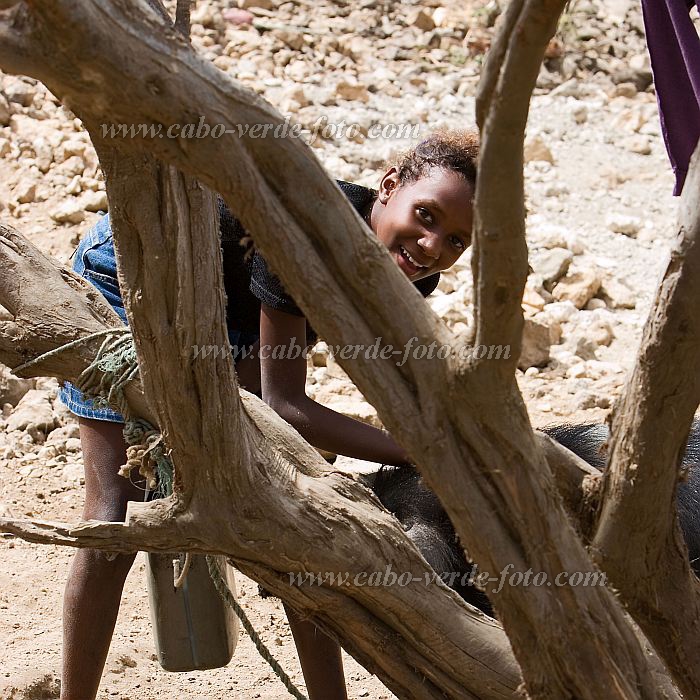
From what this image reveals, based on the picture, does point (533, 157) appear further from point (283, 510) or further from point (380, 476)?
point (283, 510)

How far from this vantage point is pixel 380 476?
2789 mm

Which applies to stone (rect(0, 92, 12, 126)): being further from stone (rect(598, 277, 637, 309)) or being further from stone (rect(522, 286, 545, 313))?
stone (rect(598, 277, 637, 309))

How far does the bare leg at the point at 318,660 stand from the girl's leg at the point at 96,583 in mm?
407

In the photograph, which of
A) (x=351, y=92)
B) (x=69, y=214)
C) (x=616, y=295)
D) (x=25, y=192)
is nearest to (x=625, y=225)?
(x=616, y=295)

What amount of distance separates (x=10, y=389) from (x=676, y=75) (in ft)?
9.50

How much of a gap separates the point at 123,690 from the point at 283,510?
1487 mm

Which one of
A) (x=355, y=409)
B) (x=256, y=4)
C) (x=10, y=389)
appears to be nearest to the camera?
(x=355, y=409)

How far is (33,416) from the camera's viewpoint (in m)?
4.08

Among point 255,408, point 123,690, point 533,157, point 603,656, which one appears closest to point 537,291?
point 533,157

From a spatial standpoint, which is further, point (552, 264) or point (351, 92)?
point (351, 92)

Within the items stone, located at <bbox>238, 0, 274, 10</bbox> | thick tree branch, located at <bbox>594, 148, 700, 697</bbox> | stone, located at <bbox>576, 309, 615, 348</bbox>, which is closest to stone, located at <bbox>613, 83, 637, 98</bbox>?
stone, located at <bbox>238, 0, 274, 10</bbox>

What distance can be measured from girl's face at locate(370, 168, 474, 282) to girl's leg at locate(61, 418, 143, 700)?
2.44ft

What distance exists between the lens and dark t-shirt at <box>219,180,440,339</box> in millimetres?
2193

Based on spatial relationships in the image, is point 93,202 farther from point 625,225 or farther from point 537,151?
point 625,225
